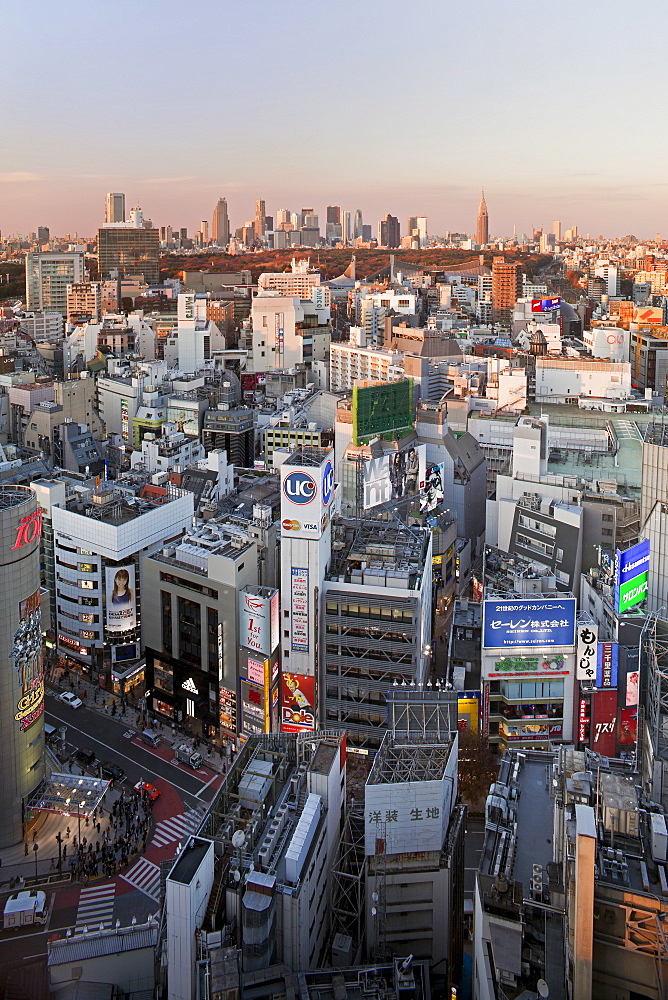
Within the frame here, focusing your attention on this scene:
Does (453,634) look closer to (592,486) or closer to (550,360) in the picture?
(592,486)

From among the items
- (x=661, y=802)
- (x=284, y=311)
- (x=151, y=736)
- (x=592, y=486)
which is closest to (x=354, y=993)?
(x=661, y=802)

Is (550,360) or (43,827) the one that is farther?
(550,360)

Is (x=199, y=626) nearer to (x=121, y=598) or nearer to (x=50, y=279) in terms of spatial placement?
(x=121, y=598)

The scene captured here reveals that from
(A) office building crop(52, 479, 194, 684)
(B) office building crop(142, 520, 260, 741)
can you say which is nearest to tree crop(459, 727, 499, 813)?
(B) office building crop(142, 520, 260, 741)

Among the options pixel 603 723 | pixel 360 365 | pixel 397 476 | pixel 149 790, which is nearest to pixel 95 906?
pixel 149 790

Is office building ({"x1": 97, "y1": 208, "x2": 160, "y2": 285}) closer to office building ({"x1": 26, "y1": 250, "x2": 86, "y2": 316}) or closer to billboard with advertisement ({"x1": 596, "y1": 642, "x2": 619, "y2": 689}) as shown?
office building ({"x1": 26, "y1": 250, "x2": 86, "y2": 316})
